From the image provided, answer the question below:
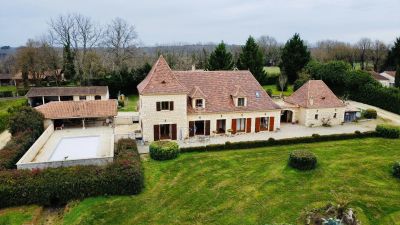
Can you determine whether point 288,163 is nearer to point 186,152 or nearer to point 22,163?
point 186,152

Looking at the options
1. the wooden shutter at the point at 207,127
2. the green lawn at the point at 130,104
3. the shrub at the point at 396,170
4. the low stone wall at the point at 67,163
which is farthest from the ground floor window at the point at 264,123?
the green lawn at the point at 130,104

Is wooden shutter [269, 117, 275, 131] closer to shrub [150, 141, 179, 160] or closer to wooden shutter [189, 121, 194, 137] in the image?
wooden shutter [189, 121, 194, 137]

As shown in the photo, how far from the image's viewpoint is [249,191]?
2183 cm

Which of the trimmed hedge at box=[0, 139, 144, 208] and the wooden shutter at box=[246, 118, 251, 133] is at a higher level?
the wooden shutter at box=[246, 118, 251, 133]

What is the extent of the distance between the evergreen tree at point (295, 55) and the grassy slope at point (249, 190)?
4164 centimetres

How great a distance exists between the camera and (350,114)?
40.2m

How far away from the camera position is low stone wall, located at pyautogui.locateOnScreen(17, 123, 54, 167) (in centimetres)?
2412

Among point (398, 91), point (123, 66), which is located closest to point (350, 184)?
point (398, 91)

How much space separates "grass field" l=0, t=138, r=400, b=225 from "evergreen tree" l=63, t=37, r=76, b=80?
165 ft

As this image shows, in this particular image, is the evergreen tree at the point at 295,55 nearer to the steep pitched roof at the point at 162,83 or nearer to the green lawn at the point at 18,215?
the steep pitched roof at the point at 162,83

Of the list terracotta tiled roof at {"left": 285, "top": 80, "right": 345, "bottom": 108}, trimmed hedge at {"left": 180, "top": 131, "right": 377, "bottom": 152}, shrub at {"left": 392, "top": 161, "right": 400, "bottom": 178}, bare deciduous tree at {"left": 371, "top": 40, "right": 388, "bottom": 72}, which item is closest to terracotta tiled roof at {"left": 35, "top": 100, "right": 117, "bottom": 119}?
trimmed hedge at {"left": 180, "top": 131, "right": 377, "bottom": 152}

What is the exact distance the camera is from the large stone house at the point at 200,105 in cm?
3091

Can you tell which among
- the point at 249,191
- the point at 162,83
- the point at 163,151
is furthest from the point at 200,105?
the point at 249,191

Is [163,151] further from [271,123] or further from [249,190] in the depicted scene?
[271,123]
